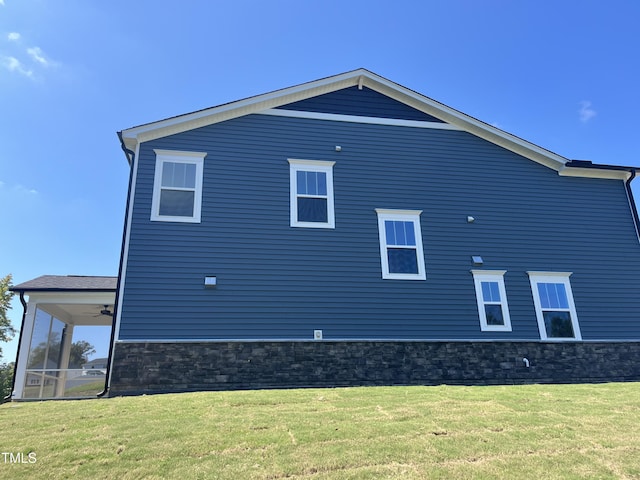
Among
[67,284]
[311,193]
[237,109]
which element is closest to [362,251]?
[311,193]

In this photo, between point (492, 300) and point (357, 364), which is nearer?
point (357, 364)

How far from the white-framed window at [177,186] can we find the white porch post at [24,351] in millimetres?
4077

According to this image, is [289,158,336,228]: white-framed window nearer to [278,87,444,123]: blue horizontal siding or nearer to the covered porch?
[278,87,444,123]: blue horizontal siding

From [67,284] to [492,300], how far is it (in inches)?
404

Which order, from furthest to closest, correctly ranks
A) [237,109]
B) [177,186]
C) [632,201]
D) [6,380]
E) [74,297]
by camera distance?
[6,380]
[632,201]
[74,297]
[237,109]
[177,186]

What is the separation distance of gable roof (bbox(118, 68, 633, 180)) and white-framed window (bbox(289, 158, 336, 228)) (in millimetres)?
1698

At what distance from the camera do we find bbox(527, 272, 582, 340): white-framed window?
10.2 meters

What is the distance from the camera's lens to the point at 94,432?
16.3ft

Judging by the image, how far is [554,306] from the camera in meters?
10.4

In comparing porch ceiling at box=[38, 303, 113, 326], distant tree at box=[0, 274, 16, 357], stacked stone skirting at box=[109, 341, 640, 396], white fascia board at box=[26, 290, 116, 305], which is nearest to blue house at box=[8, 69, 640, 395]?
stacked stone skirting at box=[109, 341, 640, 396]

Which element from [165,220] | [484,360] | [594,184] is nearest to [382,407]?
[484,360]

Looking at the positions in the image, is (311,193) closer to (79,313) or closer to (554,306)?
(554,306)

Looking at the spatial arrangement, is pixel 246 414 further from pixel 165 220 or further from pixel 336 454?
pixel 165 220

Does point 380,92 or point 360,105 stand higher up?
point 380,92
